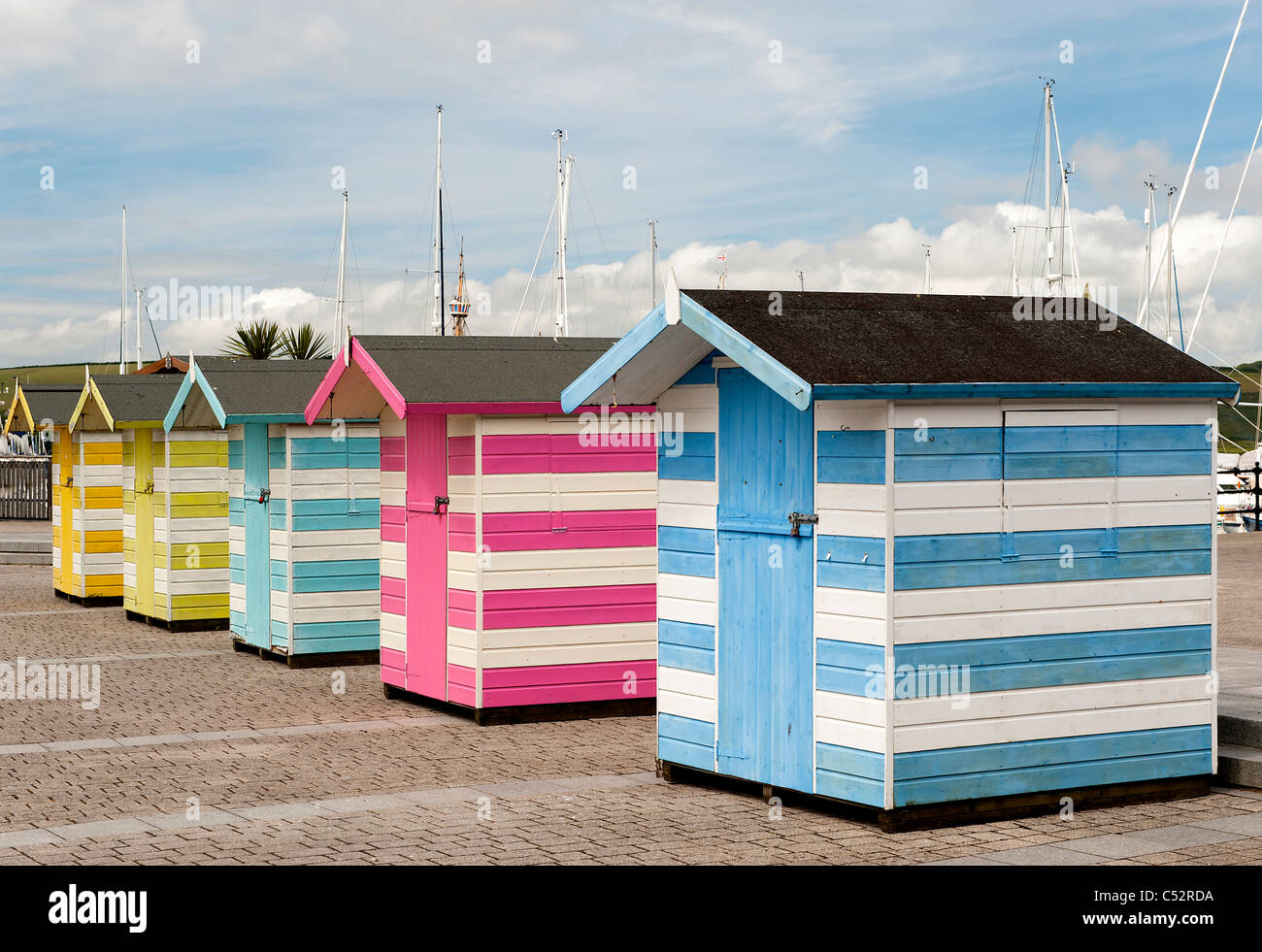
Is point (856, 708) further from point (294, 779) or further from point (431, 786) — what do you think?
point (294, 779)

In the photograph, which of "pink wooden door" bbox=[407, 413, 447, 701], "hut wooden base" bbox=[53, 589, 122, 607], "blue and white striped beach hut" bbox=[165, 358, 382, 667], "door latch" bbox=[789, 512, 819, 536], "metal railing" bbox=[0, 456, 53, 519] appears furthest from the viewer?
"metal railing" bbox=[0, 456, 53, 519]

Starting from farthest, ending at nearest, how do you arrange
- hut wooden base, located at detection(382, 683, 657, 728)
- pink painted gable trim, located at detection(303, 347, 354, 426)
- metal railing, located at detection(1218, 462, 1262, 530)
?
1. metal railing, located at detection(1218, 462, 1262, 530)
2. pink painted gable trim, located at detection(303, 347, 354, 426)
3. hut wooden base, located at detection(382, 683, 657, 728)

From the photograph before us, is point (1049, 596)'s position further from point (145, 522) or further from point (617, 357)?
point (145, 522)

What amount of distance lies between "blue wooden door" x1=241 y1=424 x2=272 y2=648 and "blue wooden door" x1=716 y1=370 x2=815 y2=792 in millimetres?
7484

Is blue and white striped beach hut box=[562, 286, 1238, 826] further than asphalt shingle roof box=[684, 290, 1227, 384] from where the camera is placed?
No

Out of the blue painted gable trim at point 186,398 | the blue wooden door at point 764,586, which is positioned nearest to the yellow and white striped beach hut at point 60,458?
the blue painted gable trim at point 186,398

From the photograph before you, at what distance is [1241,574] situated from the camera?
2191 cm

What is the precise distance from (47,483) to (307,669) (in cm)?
2776

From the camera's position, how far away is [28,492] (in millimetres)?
40000

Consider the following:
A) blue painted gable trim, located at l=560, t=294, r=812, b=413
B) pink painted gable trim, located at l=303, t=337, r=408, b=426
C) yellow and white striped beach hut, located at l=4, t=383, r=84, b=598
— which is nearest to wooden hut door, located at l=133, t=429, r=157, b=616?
yellow and white striped beach hut, located at l=4, t=383, r=84, b=598

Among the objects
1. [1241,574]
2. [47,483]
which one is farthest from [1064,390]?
[47,483]

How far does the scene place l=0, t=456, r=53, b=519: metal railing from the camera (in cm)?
3988

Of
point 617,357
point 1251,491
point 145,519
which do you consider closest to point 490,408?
point 617,357

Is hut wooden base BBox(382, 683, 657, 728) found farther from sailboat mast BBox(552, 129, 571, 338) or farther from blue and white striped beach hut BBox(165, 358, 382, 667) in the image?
sailboat mast BBox(552, 129, 571, 338)
